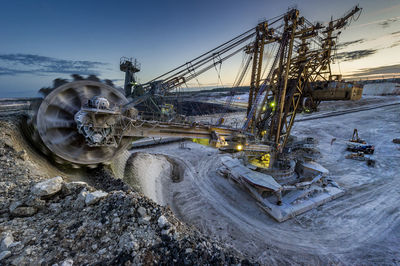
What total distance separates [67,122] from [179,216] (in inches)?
294

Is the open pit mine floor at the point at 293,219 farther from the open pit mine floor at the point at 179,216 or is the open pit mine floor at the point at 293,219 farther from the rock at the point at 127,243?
the rock at the point at 127,243

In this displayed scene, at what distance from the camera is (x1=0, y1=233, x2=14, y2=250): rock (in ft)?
8.07

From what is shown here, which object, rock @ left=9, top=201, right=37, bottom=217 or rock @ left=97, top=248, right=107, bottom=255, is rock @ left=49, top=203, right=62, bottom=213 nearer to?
rock @ left=9, top=201, right=37, bottom=217

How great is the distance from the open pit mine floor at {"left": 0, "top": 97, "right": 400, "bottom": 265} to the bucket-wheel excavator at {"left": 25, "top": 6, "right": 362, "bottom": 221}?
1.03 meters

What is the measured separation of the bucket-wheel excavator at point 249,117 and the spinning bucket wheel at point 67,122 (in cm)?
3

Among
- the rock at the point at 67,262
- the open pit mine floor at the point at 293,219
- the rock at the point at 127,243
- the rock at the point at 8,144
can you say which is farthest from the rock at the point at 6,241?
the open pit mine floor at the point at 293,219

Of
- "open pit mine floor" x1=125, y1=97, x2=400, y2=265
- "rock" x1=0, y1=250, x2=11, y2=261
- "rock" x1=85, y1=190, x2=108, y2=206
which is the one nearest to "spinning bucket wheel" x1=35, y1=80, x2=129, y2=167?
"rock" x1=85, y1=190, x2=108, y2=206

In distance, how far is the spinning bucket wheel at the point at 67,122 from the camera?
5.92 metres

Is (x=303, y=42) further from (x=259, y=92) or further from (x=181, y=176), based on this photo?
(x=181, y=176)

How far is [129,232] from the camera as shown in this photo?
124 inches

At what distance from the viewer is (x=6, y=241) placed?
2.50 meters

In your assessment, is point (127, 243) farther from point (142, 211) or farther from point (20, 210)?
point (20, 210)

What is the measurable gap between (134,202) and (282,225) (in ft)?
29.3

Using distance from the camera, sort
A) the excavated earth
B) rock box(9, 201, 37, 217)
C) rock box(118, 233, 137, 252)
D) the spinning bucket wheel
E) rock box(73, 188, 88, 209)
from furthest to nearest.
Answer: the spinning bucket wheel
rock box(73, 188, 88, 209)
rock box(9, 201, 37, 217)
rock box(118, 233, 137, 252)
the excavated earth
